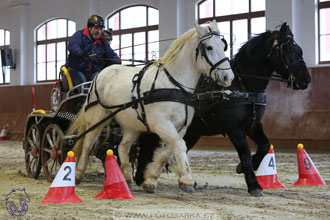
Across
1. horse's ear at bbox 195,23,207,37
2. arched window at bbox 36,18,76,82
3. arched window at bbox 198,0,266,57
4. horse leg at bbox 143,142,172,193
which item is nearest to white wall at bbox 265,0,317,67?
arched window at bbox 198,0,266,57

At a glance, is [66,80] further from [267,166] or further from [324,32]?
[324,32]

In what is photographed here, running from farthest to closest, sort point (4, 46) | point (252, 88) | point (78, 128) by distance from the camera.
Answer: point (4, 46), point (78, 128), point (252, 88)

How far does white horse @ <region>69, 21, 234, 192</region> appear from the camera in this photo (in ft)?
15.3

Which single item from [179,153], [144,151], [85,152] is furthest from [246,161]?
[85,152]

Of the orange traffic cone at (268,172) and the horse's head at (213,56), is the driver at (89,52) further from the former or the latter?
the orange traffic cone at (268,172)

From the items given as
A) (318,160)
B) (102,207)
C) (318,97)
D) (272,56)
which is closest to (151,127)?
(102,207)

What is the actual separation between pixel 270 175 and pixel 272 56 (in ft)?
4.19

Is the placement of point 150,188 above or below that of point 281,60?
below

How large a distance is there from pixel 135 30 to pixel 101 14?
139 centimetres

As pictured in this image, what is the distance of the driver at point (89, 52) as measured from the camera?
21.1ft

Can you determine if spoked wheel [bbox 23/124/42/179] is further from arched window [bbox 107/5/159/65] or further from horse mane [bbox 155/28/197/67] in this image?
arched window [bbox 107/5/159/65]

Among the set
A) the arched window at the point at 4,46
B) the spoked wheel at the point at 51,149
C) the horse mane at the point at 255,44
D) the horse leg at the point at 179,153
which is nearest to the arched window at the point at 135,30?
the arched window at the point at 4,46

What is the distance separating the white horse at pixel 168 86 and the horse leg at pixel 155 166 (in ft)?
0.23

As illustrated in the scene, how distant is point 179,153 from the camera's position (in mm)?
4637
